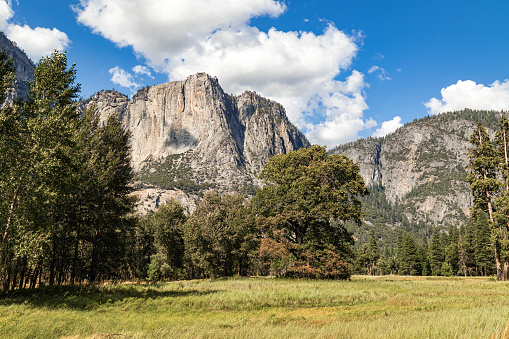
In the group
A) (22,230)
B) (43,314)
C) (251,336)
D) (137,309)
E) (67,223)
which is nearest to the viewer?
(251,336)

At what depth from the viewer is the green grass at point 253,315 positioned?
7648mm

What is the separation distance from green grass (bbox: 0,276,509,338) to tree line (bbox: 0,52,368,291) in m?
3.87

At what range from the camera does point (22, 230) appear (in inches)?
632

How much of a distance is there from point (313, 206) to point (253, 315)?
66.4ft

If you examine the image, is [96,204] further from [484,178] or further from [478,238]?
[478,238]

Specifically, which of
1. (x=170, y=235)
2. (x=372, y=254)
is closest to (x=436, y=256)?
(x=372, y=254)

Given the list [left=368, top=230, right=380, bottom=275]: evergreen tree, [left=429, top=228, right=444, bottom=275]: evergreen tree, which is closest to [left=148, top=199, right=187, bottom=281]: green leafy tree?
[left=368, top=230, right=380, bottom=275]: evergreen tree

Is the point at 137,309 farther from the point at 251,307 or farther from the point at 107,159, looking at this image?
the point at 107,159

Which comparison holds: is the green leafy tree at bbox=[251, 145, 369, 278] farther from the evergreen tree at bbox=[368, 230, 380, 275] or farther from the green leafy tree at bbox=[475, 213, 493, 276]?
the evergreen tree at bbox=[368, 230, 380, 275]

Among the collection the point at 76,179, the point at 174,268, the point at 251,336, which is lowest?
the point at 174,268

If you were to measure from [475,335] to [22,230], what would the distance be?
64.0 ft

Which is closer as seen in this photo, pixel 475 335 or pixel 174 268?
pixel 475 335

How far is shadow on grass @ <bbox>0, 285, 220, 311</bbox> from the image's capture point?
1529 cm

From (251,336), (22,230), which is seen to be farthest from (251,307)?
(22,230)
